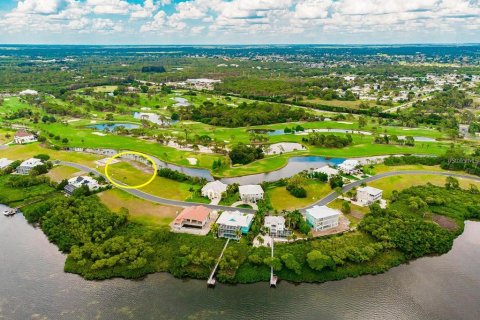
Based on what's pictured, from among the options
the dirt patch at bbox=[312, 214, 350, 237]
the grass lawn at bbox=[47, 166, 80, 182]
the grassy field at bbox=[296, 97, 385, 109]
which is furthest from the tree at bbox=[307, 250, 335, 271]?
the grassy field at bbox=[296, 97, 385, 109]

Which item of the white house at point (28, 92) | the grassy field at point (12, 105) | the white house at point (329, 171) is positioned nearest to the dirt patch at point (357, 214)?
the white house at point (329, 171)

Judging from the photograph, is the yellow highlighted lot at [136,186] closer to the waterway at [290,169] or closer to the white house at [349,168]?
the waterway at [290,169]

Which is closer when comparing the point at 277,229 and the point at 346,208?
the point at 277,229

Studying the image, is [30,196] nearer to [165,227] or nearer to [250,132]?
[165,227]

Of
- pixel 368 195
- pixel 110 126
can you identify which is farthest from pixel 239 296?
pixel 110 126

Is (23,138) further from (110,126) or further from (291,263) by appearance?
(291,263)

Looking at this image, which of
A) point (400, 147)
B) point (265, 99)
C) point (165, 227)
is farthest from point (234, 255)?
point (265, 99)

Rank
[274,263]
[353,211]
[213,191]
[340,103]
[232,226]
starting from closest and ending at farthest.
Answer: [274,263]
[232,226]
[353,211]
[213,191]
[340,103]
